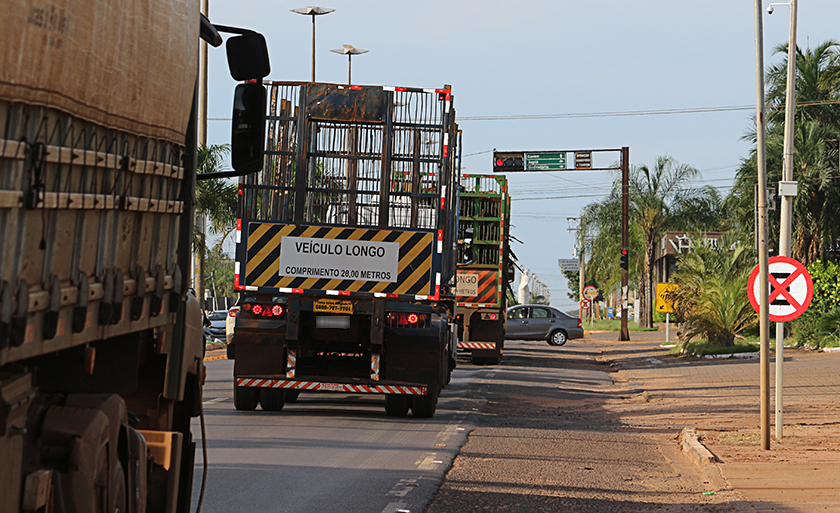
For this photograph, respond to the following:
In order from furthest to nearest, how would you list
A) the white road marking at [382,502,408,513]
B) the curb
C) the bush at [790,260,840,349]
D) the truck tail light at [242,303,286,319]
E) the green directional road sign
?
the green directional road sign → the bush at [790,260,840,349] → the truck tail light at [242,303,286,319] → the curb → the white road marking at [382,502,408,513]

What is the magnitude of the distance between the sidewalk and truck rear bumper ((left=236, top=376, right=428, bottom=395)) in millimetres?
3341

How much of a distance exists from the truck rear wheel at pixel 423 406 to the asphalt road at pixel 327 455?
113mm

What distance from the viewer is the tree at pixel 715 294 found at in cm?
3003

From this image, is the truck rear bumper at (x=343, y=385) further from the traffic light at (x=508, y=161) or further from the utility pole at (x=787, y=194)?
the traffic light at (x=508, y=161)

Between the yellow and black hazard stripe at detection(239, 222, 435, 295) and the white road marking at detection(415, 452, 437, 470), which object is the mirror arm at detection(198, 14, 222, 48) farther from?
the yellow and black hazard stripe at detection(239, 222, 435, 295)

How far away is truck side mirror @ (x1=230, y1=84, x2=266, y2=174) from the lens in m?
5.89

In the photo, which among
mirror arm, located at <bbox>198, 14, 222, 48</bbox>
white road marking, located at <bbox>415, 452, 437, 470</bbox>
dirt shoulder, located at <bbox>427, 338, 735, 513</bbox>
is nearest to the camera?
mirror arm, located at <bbox>198, 14, 222, 48</bbox>

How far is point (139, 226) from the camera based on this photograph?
4613mm

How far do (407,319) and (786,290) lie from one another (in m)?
4.50

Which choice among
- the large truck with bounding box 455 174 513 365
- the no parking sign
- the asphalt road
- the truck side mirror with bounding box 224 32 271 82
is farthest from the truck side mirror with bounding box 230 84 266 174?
the large truck with bounding box 455 174 513 365

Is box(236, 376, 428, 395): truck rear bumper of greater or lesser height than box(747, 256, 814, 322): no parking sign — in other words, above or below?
below

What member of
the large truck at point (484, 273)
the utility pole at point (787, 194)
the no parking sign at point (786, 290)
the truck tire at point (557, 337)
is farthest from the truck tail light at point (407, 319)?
the truck tire at point (557, 337)

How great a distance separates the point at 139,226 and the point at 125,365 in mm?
719

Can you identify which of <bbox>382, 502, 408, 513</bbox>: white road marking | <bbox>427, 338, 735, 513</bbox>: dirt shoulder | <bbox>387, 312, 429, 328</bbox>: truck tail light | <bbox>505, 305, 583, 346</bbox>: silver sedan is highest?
<bbox>387, 312, 429, 328</bbox>: truck tail light
